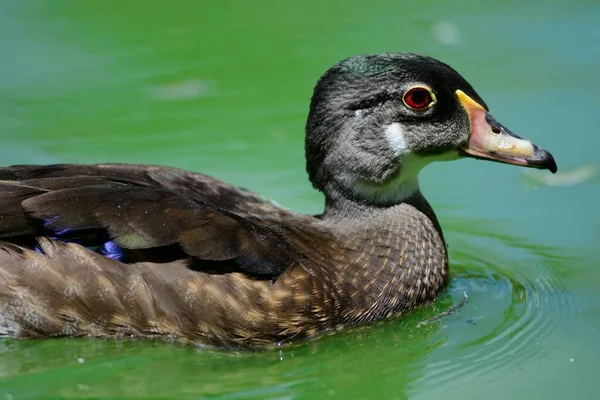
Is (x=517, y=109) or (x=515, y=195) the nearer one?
(x=515, y=195)

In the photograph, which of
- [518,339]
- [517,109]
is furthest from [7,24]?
[518,339]

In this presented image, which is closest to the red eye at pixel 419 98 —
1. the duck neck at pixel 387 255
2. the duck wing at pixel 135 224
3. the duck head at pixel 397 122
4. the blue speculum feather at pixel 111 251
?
the duck head at pixel 397 122

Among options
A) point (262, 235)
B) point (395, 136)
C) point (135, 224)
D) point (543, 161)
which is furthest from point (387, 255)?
point (135, 224)

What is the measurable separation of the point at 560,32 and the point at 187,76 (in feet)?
11.0

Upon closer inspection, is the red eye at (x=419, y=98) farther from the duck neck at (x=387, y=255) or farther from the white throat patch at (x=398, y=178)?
the duck neck at (x=387, y=255)

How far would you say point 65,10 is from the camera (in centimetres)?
1116

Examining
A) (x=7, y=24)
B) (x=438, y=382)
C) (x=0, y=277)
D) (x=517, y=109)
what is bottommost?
(x=438, y=382)

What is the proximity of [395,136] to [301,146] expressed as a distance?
2.24m

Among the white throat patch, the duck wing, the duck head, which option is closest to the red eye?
the duck head

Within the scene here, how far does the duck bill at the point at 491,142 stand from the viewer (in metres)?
7.09

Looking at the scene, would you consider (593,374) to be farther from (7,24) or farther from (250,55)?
(7,24)

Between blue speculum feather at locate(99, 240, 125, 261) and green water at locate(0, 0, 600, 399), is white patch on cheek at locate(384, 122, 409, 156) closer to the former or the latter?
green water at locate(0, 0, 600, 399)

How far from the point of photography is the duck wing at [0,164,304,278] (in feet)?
→ 20.9

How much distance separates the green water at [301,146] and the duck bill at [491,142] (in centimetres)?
85
